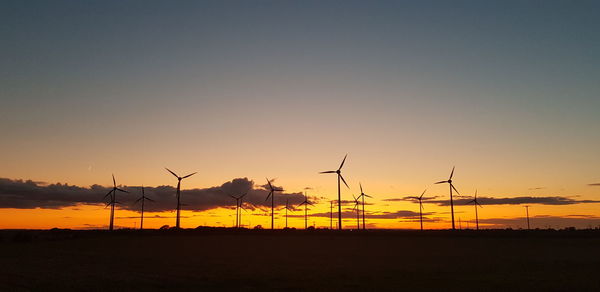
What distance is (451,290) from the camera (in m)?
42.3

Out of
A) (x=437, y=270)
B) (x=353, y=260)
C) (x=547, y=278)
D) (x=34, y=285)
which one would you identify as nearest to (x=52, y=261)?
(x=34, y=285)

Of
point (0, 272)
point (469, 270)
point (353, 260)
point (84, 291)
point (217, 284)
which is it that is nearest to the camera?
point (84, 291)

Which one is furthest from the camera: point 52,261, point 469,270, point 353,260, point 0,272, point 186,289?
point 353,260

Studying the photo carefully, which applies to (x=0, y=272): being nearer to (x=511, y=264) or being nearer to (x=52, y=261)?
(x=52, y=261)

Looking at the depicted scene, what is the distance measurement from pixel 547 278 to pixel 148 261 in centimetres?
4981

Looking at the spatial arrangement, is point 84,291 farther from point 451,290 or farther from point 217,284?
point 451,290

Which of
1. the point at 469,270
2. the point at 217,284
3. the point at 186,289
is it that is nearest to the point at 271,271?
the point at 217,284

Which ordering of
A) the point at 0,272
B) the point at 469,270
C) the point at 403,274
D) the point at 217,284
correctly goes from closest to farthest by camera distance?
1. the point at 217,284
2. the point at 0,272
3. the point at 403,274
4. the point at 469,270

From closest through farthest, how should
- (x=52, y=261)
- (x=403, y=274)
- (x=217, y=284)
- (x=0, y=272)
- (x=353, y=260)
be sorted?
(x=217, y=284) → (x=0, y=272) → (x=403, y=274) → (x=52, y=261) → (x=353, y=260)

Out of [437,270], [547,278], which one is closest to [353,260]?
[437,270]

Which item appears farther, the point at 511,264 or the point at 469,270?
the point at 511,264

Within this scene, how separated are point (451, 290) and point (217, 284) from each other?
20894 mm

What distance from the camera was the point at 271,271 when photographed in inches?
2243

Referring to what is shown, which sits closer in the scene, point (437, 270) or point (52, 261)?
point (437, 270)
